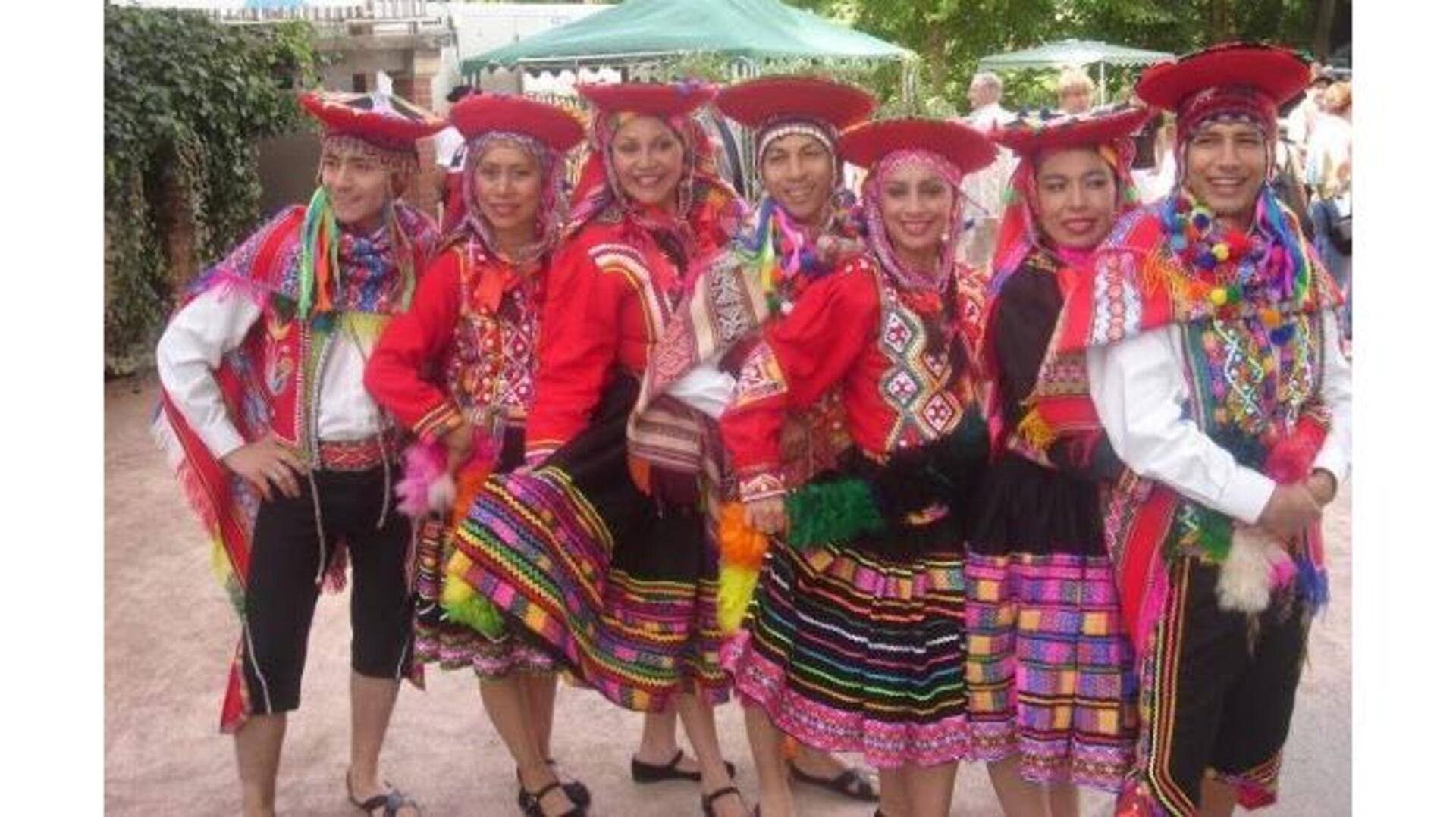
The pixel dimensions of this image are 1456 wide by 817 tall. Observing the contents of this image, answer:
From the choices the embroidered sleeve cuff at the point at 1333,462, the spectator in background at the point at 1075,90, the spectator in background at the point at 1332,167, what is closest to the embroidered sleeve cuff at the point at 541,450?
the embroidered sleeve cuff at the point at 1333,462

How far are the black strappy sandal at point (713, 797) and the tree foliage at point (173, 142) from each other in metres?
5.47

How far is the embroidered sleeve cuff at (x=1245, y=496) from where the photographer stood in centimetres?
263

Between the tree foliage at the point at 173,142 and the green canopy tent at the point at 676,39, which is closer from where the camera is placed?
the tree foliage at the point at 173,142

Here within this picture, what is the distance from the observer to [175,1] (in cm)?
911

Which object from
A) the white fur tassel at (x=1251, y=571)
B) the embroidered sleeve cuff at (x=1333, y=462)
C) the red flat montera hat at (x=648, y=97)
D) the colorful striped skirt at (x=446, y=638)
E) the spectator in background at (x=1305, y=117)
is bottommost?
the colorful striped skirt at (x=446, y=638)

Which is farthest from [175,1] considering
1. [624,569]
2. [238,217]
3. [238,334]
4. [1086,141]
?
[1086,141]

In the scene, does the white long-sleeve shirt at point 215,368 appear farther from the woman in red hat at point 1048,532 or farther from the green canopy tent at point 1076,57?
the green canopy tent at point 1076,57

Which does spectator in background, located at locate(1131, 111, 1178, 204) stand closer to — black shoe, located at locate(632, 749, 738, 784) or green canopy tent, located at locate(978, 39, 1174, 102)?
black shoe, located at locate(632, 749, 738, 784)

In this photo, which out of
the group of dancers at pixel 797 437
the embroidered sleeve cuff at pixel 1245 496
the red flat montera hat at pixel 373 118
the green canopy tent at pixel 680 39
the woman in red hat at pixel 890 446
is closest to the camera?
the embroidered sleeve cuff at pixel 1245 496

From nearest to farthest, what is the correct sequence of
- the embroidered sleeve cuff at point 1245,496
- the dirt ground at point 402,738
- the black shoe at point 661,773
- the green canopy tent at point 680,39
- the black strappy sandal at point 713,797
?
the embroidered sleeve cuff at point 1245,496 → the black strappy sandal at point 713,797 → the dirt ground at point 402,738 → the black shoe at point 661,773 → the green canopy tent at point 680,39

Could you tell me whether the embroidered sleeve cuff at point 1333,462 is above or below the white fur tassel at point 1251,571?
above

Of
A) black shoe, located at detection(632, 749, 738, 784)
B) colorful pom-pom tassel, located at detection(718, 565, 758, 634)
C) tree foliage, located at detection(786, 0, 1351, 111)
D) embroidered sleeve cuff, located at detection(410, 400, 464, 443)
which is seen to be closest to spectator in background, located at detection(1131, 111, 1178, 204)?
colorful pom-pom tassel, located at detection(718, 565, 758, 634)

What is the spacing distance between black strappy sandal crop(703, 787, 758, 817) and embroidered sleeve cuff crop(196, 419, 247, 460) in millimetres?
1520
